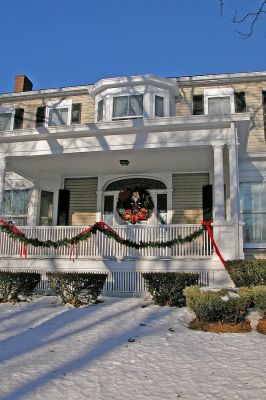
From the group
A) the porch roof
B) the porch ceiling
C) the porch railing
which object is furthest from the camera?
the porch ceiling

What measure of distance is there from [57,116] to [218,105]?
21.0 ft

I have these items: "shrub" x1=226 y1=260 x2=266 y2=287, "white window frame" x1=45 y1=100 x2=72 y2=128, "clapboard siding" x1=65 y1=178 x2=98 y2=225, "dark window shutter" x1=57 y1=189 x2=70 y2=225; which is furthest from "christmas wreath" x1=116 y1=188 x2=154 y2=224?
"shrub" x1=226 y1=260 x2=266 y2=287

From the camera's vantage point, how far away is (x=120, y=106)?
1452 cm

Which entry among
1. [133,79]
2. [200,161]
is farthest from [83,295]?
[133,79]

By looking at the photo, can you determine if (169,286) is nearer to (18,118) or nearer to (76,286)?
(76,286)

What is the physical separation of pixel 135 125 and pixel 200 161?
2716 millimetres

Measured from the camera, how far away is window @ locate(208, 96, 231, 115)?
14820mm

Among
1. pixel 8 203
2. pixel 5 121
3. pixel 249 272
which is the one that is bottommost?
pixel 249 272

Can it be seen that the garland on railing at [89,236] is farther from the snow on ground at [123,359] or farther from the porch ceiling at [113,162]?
the snow on ground at [123,359]

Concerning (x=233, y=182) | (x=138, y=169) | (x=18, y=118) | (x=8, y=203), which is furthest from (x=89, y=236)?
(x=18, y=118)

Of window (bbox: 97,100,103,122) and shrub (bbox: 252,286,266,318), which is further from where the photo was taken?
window (bbox: 97,100,103,122)

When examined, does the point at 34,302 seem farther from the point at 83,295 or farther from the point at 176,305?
the point at 176,305

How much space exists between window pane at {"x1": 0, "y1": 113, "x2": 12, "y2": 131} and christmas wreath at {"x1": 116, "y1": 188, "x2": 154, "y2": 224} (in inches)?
239

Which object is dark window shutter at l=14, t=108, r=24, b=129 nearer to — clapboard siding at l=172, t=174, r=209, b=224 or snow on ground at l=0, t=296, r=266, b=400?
clapboard siding at l=172, t=174, r=209, b=224
